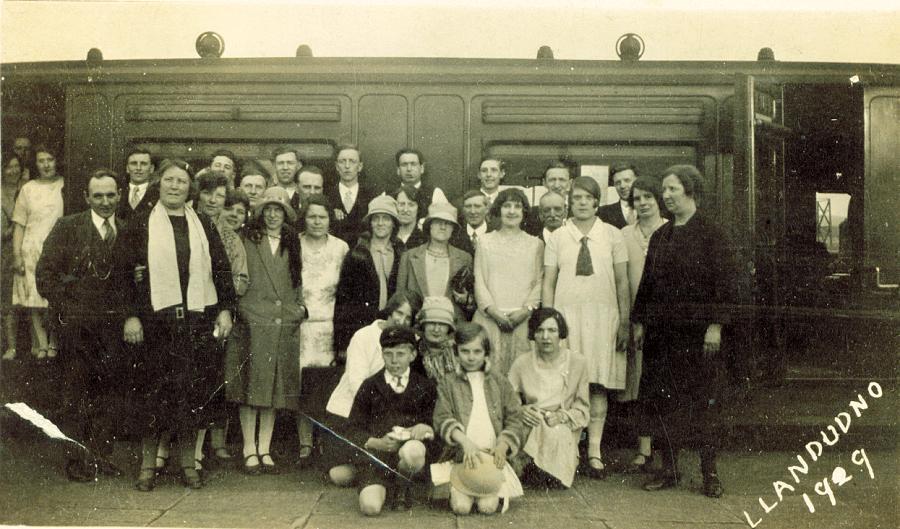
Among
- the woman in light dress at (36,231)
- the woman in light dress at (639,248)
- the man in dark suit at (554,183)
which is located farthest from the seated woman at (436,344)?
the woman in light dress at (36,231)

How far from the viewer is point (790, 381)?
414 centimetres

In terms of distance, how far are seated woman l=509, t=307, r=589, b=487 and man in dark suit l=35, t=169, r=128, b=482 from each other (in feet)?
7.04

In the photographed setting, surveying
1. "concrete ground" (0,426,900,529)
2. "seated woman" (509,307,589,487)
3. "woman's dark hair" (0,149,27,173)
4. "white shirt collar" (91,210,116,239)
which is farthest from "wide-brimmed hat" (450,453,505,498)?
"woman's dark hair" (0,149,27,173)

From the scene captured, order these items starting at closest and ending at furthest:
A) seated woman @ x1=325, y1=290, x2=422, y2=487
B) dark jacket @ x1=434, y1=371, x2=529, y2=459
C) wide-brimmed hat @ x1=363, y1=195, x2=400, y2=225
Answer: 1. dark jacket @ x1=434, y1=371, x2=529, y2=459
2. seated woman @ x1=325, y1=290, x2=422, y2=487
3. wide-brimmed hat @ x1=363, y1=195, x2=400, y2=225

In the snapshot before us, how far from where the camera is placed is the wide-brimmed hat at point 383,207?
4113 millimetres

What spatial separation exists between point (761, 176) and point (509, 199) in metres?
1.36

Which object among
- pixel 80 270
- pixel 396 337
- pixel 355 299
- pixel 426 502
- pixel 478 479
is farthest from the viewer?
pixel 355 299

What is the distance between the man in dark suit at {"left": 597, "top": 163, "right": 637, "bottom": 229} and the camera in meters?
4.12

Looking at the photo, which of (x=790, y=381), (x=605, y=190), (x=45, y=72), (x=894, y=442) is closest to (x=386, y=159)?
(x=605, y=190)

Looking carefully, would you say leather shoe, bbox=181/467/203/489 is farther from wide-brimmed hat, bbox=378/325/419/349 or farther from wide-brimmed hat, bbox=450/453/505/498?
wide-brimmed hat, bbox=450/453/505/498

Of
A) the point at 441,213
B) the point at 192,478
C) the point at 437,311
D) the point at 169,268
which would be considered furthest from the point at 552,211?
the point at 192,478

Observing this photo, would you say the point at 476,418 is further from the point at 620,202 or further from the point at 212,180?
the point at 212,180

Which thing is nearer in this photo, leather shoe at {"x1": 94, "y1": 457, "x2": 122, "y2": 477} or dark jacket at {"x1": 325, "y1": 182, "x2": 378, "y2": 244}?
leather shoe at {"x1": 94, "y1": 457, "x2": 122, "y2": 477}

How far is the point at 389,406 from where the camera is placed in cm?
369
